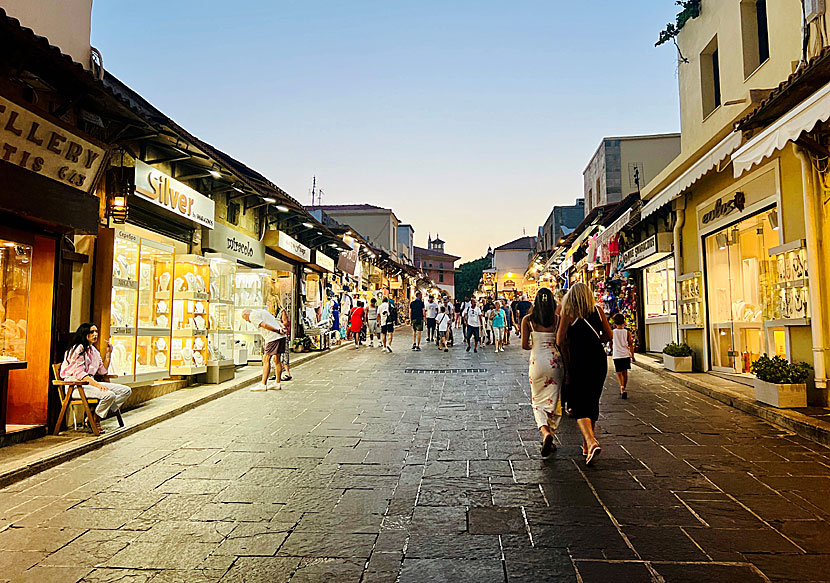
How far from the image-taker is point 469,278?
4050 inches

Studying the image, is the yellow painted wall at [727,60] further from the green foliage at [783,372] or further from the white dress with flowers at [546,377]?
the white dress with flowers at [546,377]

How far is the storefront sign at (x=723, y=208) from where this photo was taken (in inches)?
384

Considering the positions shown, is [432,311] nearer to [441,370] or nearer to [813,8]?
[441,370]

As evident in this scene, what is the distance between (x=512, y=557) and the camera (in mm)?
3338

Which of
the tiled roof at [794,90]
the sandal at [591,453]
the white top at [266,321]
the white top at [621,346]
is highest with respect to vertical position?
the tiled roof at [794,90]

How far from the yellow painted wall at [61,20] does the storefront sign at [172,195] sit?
163 centimetres

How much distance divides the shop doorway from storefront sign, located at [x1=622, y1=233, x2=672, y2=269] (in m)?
1.77

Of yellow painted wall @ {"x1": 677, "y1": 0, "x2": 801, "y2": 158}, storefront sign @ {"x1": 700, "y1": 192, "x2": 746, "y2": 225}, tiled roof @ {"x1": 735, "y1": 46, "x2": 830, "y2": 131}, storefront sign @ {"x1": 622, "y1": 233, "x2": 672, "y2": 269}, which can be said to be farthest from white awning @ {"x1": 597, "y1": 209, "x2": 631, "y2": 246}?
tiled roof @ {"x1": 735, "y1": 46, "x2": 830, "y2": 131}

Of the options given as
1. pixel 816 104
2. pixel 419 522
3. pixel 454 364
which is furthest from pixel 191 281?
pixel 816 104

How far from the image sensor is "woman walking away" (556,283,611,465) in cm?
558

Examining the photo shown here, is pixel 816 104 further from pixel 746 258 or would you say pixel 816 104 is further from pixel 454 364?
pixel 454 364

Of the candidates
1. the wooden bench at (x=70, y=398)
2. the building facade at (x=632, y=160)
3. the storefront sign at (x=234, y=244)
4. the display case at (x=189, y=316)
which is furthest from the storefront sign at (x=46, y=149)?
the building facade at (x=632, y=160)

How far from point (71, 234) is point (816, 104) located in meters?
8.31

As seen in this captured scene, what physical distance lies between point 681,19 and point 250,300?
1172cm
